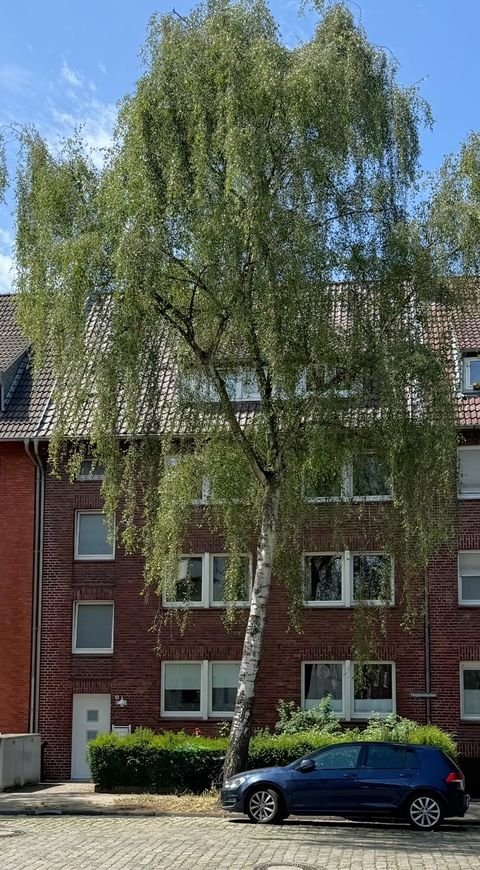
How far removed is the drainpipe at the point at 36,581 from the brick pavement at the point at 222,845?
10906 mm

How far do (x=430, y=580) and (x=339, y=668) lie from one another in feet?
10.5

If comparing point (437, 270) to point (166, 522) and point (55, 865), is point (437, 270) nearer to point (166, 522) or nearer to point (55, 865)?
point (166, 522)

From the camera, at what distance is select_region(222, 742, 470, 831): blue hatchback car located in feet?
61.8

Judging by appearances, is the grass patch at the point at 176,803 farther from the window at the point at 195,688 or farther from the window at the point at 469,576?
the window at the point at 469,576

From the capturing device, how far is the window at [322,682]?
30.5 meters

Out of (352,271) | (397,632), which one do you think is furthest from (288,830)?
(397,632)

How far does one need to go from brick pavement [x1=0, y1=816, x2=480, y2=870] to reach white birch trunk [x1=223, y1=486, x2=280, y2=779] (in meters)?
1.60

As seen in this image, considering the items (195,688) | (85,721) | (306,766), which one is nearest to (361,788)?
(306,766)

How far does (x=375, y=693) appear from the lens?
3027cm

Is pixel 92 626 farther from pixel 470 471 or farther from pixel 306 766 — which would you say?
pixel 306 766

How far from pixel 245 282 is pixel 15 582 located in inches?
577

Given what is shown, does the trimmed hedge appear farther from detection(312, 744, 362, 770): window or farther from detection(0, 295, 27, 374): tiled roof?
detection(0, 295, 27, 374): tiled roof

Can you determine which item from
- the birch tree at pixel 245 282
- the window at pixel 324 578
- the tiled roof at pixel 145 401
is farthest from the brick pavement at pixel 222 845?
the window at pixel 324 578

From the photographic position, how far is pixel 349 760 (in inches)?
757
